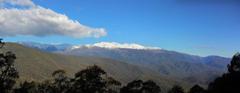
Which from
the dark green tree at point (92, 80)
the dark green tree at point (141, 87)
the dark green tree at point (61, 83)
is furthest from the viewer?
the dark green tree at point (61, 83)

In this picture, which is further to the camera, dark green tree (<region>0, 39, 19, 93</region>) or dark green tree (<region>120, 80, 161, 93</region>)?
dark green tree (<region>120, 80, 161, 93</region>)

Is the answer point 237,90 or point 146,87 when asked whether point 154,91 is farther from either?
point 237,90

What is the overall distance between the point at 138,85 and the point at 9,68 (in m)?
38.9

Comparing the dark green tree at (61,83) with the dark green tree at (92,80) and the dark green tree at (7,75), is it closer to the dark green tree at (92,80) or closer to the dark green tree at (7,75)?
the dark green tree at (7,75)

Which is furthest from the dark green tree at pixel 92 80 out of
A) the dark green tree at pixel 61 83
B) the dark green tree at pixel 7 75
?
the dark green tree at pixel 61 83

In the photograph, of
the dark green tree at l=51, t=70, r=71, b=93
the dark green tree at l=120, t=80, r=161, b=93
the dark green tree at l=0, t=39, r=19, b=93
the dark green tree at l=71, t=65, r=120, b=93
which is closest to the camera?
the dark green tree at l=71, t=65, r=120, b=93

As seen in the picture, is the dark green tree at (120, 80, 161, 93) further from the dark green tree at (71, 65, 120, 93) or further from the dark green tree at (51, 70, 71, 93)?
the dark green tree at (71, 65, 120, 93)

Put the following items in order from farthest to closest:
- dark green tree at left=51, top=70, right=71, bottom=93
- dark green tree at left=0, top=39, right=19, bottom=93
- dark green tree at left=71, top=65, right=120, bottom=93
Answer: dark green tree at left=51, top=70, right=71, bottom=93 < dark green tree at left=0, top=39, right=19, bottom=93 < dark green tree at left=71, top=65, right=120, bottom=93

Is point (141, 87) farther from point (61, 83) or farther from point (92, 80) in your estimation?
point (92, 80)

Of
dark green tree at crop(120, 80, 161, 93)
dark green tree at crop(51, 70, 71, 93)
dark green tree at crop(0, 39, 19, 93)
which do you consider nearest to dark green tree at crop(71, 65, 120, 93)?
dark green tree at crop(0, 39, 19, 93)

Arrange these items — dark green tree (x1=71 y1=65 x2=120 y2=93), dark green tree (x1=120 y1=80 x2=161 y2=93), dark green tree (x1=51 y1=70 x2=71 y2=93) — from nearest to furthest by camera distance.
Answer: dark green tree (x1=71 y1=65 x2=120 y2=93)
dark green tree (x1=120 y1=80 x2=161 y2=93)
dark green tree (x1=51 y1=70 x2=71 y2=93)

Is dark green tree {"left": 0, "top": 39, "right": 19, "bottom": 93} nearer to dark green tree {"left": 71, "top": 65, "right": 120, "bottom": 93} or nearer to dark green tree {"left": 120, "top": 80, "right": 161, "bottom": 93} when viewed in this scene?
dark green tree {"left": 71, "top": 65, "right": 120, "bottom": 93}

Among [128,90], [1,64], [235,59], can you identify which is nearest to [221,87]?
[235,59]

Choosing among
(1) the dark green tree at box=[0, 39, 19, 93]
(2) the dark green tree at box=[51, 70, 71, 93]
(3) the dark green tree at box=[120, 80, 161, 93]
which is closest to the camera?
(1) the dark green tree at box=[0, 39, 19, 93]
